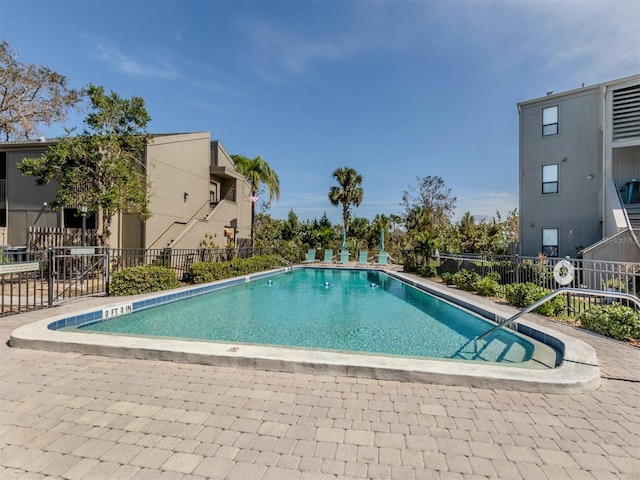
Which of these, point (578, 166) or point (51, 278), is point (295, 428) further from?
point (578, 166)

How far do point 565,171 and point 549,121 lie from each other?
234 centimetres

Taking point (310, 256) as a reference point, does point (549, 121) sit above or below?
above

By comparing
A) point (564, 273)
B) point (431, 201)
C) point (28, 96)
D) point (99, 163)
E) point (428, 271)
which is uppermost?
point (28, 96)

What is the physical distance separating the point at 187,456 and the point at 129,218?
535 inches

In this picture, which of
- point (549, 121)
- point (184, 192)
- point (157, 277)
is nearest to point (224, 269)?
point (157, 277)

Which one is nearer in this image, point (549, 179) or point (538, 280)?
point (538, 280)

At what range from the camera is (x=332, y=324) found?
7.54m

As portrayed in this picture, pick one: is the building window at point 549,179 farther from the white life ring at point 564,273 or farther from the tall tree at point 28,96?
the tall tree at point 28,96

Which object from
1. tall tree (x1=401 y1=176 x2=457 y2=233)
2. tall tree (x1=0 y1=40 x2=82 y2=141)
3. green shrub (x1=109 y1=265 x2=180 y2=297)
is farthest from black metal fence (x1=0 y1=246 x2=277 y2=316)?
tall tree (x1=401 y1=176 x2=457 y2=233)

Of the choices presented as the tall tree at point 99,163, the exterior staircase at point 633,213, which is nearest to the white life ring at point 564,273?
the exterior staircase at point 633,213

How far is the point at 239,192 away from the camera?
21281 millimetres

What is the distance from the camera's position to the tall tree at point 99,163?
1077 centimetres

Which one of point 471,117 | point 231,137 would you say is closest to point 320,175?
point 231,137

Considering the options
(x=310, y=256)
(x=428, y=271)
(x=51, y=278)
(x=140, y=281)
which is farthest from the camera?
(x=310, y=256)
